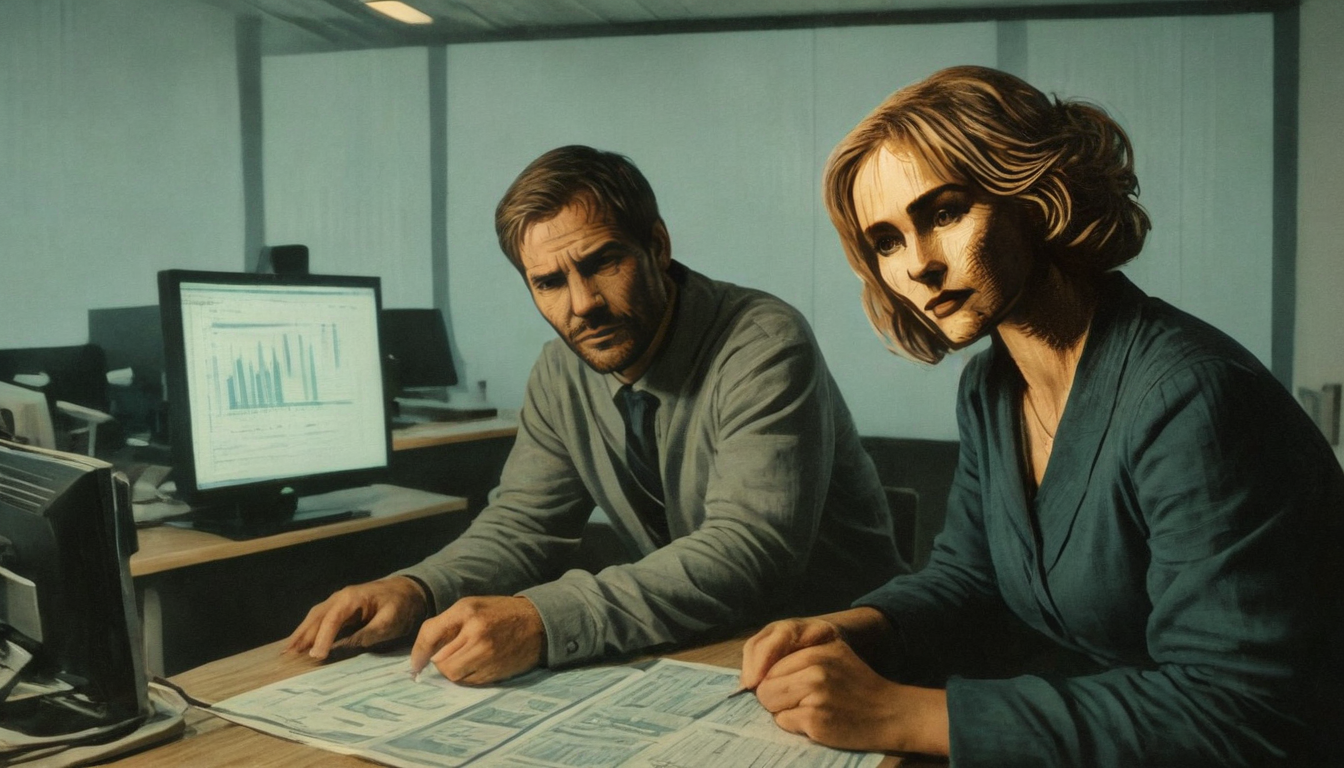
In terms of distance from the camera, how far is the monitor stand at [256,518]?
1.50 metres

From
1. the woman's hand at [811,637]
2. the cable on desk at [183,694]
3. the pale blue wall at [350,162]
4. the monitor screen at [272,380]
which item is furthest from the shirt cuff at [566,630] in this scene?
the pale blue wall at [350,162]

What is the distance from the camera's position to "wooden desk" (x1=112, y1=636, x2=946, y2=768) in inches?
28.8

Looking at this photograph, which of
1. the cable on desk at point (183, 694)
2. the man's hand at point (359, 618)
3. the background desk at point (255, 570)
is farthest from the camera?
the background desk at point (255, 570)

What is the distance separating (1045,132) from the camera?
2.84 feet

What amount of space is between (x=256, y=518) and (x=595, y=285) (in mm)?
682

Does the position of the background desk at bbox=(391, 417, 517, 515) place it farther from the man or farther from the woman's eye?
the woman's eye

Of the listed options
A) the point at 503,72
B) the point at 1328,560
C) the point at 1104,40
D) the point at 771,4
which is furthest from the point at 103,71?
the point at 1328,560

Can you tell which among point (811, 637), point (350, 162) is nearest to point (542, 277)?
point (811, 637)

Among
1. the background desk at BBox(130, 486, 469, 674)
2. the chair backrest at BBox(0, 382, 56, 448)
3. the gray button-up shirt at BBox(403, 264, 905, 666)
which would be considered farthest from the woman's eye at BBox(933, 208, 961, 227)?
the chair backrest at BBox(0, 382, 56, 448)

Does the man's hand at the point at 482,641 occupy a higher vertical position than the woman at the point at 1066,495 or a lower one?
lower

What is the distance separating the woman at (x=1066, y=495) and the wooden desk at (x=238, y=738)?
0.38ft

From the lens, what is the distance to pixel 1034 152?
A: 0.85m

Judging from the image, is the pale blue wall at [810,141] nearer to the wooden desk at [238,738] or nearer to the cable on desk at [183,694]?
the wooden desk at [238,738]

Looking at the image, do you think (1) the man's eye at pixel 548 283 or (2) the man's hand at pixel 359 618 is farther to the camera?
(1) the man's eye at pixel 548 283
